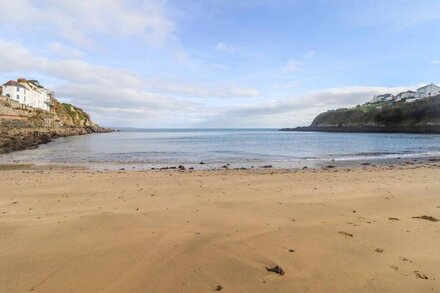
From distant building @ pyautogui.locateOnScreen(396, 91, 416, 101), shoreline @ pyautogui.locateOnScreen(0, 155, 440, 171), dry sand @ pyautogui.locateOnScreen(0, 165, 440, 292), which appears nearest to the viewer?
dry sand @ pyautogui.locateOnScreen(0, 165, 440, 292)

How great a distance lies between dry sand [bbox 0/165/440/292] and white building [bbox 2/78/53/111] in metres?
82.7

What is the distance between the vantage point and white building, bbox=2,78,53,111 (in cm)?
7600

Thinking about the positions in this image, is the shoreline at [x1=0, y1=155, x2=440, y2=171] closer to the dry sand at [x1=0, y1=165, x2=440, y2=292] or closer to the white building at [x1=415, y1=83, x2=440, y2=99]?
the dry sand at [x1=0, y1=165, x2=440, y2=292]

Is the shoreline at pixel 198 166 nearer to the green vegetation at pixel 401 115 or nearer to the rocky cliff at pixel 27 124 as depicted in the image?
the rocky cliff at pixel 27 124

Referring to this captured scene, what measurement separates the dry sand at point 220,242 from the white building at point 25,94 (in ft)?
271

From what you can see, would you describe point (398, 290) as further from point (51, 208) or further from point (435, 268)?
point (51, 208)

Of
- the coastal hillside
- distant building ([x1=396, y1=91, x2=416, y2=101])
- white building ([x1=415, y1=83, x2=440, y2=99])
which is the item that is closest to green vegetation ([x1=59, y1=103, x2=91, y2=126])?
the coastal hillside

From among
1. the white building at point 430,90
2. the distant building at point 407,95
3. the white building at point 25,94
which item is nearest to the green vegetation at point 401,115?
the white building at point 430,90

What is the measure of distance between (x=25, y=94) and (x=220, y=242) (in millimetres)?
93129

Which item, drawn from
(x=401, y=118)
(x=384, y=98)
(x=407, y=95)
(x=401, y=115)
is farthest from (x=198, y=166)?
(x=384, y=98)

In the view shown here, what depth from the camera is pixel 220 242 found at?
521cm

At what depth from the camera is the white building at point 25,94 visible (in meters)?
76.0

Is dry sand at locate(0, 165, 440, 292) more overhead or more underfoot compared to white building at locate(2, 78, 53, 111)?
more underfoot

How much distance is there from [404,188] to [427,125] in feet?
325
